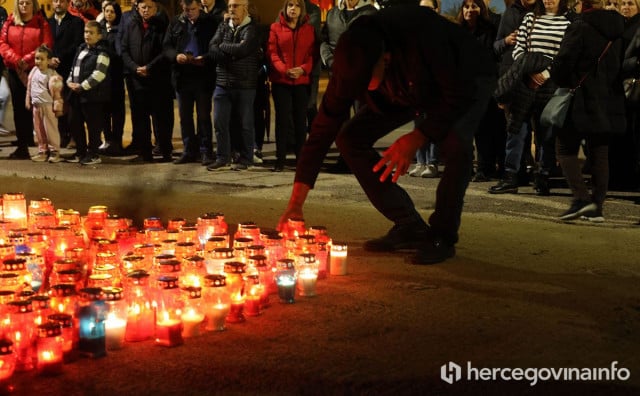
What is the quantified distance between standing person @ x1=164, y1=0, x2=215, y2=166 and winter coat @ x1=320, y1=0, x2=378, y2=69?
4.64 feet

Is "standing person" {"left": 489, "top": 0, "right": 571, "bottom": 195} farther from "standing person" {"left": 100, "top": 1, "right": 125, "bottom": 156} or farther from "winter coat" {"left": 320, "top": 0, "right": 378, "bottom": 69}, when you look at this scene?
"standing person" {"left": 100, "top": 1, "right": 125, "bottom": 156}

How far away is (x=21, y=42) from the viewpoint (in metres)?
12.9

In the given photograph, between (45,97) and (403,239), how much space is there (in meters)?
7.13

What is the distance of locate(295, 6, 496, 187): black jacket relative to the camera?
600 centimetres

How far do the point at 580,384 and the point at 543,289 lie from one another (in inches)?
66.8

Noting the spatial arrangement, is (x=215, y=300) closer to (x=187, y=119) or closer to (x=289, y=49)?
(x=289, y=49)

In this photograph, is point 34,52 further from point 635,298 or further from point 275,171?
point 635,298

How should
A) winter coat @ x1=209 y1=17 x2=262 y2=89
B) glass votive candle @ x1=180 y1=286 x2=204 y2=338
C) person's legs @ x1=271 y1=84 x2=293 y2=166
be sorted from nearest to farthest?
glass votive candle @ x1=180 y1=286 x2=204 y2=338 < winter coat @ x1=209 y1=17 x2=262 y2=89 < person's legs @ x1=271 y1=84 x2=293 y2=166

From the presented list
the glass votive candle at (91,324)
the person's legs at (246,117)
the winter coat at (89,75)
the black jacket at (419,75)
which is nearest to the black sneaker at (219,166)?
the person's legs at (246,117)

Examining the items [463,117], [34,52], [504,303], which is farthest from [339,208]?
[34,52]

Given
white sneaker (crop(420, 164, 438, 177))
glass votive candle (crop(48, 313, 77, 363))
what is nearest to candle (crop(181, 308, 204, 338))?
glass votive candle (crop(48, 313, 77, 363))

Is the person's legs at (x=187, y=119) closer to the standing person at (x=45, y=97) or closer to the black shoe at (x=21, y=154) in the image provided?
the standing person at (x=45, y=97)
